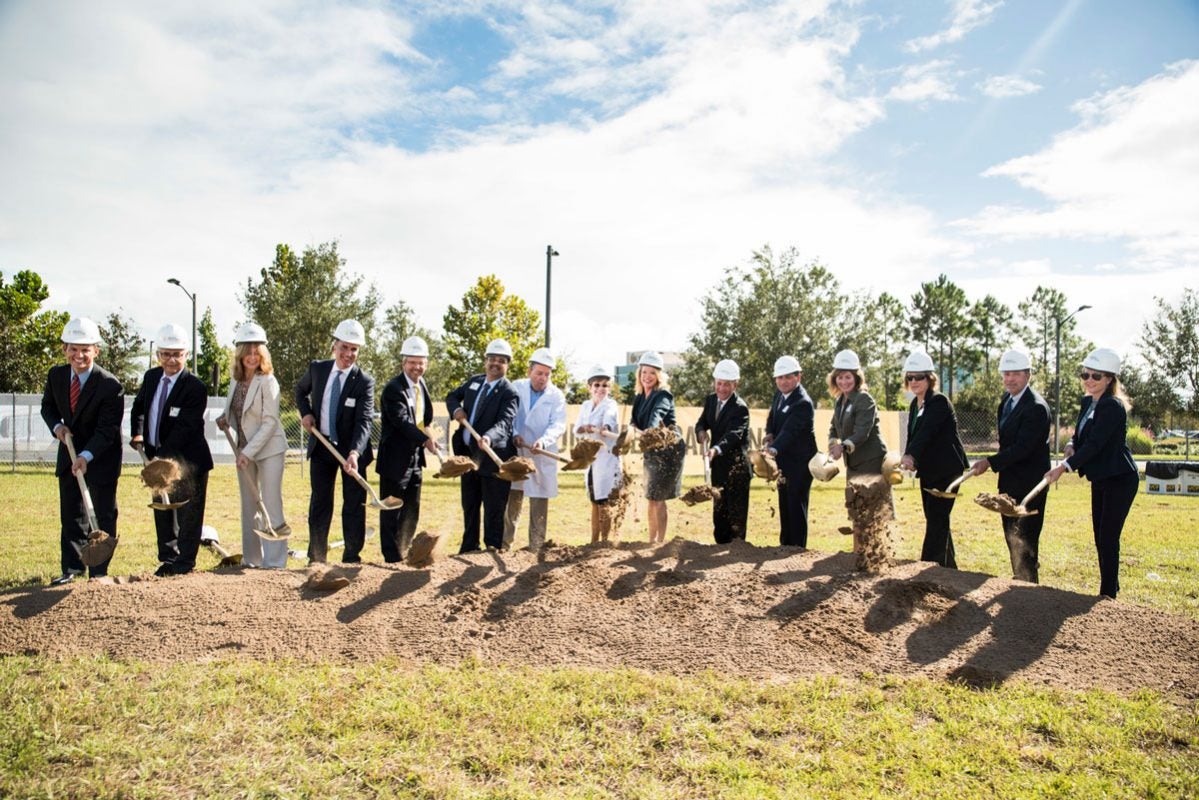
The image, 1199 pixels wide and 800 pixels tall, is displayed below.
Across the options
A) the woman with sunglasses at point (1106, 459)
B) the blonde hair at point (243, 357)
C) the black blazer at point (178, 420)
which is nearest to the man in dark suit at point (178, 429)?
the black blazer at point (178, 420)

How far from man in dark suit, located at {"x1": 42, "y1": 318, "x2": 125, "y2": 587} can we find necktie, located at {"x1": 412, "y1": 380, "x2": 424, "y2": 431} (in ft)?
7.02

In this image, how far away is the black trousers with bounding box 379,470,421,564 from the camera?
21.7 feet

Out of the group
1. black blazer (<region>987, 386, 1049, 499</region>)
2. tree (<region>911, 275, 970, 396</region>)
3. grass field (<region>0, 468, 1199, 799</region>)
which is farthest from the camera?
tree (<region>911, 275, 970, 396</region>)

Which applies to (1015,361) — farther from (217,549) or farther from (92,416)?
Answer: (92,416)

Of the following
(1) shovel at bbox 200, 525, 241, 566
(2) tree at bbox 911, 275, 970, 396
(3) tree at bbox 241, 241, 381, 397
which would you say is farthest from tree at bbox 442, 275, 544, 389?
(2) tree at bbox 911, 275, 970, 396

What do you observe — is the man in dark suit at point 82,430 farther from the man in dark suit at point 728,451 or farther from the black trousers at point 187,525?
the man in dark suit at point 728,451

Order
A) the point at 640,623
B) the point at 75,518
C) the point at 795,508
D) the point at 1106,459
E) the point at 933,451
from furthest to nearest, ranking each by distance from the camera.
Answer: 1. the point at 795,508
2. the point at 933,451
3. the point at 75,518
4. the point at 1106,459
5. the point at 640,623

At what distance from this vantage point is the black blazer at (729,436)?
7.07 m

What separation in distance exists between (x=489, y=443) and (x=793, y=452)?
2544 millimetres

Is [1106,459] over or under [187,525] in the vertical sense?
over

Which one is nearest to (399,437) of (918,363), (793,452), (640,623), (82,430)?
(82,430)

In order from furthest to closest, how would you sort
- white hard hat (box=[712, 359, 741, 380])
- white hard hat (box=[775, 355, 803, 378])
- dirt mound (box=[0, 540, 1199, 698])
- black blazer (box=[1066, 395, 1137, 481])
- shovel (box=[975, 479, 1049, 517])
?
white hard hat (box=[712, 359, 741, 380]), white hard hat (box=[775, 355, 803, 378]), shovel (box=[975, 479, 1049, 517]), black blazer (box=[1066, 395, 1137, 481]), dirt mound (box=[0, 540, 1199, 698])

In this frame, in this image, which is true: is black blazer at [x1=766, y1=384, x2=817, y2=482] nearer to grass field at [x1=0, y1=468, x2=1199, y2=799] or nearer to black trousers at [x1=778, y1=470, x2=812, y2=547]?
black trousers at [x1=778, y1=470, x2=812, y2=547]

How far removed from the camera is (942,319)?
182 feet
